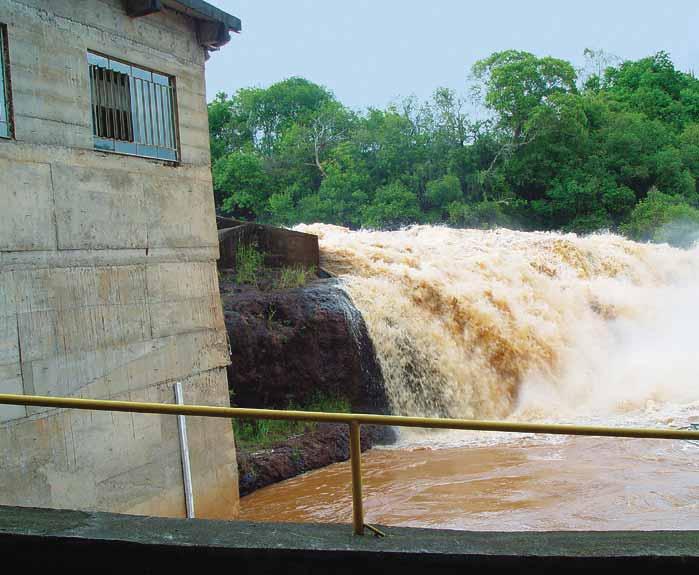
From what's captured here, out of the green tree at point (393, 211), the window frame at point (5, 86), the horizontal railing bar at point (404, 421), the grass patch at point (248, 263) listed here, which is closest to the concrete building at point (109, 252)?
the window frame at point (5, 86)

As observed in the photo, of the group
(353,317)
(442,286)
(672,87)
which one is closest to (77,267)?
(353,317)

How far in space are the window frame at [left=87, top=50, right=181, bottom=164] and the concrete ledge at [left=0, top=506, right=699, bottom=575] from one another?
504 centimetres

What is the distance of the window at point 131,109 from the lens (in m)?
7.40

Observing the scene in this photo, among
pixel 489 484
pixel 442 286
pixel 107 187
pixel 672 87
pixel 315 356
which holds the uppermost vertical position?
pixel 672 87

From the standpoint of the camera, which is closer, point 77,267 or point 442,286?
point 77,267

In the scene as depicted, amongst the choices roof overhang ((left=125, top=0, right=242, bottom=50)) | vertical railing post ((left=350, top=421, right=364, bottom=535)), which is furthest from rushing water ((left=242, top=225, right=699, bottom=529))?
roof overhang ((left=125, top=0, right=242, bottom=50))

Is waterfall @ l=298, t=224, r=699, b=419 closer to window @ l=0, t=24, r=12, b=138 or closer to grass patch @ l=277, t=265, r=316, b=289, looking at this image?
grass patch @ l=277, t=265, r=316, b=289

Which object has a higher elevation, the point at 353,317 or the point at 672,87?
the point at 672,87

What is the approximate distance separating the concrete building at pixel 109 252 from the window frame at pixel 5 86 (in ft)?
0.04

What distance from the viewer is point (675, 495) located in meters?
6.80

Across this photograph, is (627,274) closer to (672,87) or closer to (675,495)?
(675,495)

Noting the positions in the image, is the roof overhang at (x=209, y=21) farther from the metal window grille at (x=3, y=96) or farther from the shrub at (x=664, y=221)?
the shrub at (x=664, y=221)

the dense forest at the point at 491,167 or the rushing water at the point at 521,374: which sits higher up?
the dense forest at the point at 491,167

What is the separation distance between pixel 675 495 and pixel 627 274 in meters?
15.1
